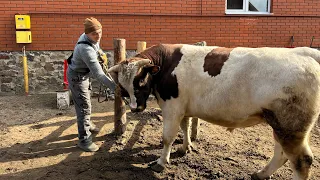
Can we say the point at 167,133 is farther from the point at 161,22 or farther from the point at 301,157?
the point at 161,22

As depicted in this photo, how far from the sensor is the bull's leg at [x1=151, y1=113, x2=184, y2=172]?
170 inches

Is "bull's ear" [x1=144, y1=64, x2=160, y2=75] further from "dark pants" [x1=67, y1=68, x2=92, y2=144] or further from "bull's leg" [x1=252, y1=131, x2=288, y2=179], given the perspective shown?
"bull's leg" [x1=252, y1=131, x2=288, y2=179]

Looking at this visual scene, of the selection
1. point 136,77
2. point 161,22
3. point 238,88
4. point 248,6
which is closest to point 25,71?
point 161,22

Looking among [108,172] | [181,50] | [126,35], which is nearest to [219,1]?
[126,35]

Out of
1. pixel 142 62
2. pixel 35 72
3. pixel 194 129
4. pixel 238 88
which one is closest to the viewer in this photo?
pixel 238 88

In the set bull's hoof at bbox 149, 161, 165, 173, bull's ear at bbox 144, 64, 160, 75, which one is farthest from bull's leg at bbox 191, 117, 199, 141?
bull's ear at bbox 144, 64, 160, 75

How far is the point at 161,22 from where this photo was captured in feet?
28.4

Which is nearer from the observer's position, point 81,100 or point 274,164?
point 274,164

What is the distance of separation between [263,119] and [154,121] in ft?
9.79

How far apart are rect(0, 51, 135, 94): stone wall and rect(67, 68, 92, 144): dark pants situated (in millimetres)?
3472

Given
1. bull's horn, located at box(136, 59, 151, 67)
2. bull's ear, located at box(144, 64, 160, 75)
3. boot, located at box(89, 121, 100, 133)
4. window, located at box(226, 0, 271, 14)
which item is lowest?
boot, located at box(89, 121, 100, 133)

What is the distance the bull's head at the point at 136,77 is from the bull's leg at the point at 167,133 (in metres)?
0.43

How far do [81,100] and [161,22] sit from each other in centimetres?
440

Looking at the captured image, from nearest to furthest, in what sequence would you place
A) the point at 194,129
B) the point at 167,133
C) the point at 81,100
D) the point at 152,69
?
1. the point at 152,69
2. the point at 167,133
3. the point at 81,100
4. the point at 194,129
